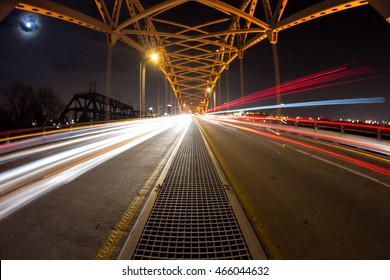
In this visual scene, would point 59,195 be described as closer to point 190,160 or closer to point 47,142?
point 190,160

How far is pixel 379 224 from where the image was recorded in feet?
10.9

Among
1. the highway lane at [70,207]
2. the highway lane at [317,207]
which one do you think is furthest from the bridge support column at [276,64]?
the highway lane at [70,207]

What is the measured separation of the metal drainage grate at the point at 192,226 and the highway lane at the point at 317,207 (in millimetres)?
408

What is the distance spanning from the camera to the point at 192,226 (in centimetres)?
342

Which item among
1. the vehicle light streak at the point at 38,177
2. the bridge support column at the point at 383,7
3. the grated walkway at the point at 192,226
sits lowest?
the grated walkway at the point at 192,226

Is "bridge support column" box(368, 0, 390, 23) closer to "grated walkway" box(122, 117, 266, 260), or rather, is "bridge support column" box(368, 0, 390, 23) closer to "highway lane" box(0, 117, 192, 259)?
"grated walkway" box(122, 117, 266, 260)

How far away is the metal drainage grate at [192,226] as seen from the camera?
277cm

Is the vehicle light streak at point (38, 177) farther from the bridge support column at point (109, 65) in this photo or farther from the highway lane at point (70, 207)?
the bridge support column at point (109, 65)

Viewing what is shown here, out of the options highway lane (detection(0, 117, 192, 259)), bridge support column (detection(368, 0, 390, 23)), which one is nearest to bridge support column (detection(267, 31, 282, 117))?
bridge support column (detection(368, 0, 390, 23))

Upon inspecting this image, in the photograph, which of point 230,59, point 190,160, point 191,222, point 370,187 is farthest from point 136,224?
point 230,59

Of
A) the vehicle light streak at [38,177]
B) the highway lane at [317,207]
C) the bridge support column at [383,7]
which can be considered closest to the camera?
the highway lane at [317,207]

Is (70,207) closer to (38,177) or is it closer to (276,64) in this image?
(38,177)

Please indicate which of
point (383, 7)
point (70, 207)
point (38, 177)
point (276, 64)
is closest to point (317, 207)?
point (70, 207)

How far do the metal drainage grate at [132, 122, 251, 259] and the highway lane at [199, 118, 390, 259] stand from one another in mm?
408
